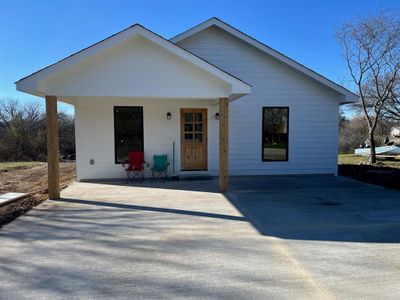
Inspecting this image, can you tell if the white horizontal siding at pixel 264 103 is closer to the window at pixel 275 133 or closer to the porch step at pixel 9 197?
the window at pixel 275 133

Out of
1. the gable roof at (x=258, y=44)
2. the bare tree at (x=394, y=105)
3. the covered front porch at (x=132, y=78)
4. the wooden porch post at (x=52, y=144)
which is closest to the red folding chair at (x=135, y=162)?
the covered front porch at (x=132, y=78)

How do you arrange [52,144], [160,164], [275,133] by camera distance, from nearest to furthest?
1. [52,144]
2. [160,164]
3. [275,133]

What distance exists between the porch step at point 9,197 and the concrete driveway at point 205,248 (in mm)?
825

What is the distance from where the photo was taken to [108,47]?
23.7 ft

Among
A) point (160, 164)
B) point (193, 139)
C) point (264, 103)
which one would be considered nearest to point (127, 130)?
point (160, 164)

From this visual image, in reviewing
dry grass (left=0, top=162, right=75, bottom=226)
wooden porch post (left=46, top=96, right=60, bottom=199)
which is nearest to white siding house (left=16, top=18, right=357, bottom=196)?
dry grass (left=0, top=162, right=75, bottom=226)

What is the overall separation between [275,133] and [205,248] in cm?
743

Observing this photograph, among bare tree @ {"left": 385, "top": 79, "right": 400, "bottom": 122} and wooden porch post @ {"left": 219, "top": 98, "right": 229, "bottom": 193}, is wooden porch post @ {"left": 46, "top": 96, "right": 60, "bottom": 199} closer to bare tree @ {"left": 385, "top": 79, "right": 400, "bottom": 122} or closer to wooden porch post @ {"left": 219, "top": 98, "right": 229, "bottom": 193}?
wooden porch post @ {"left": 219, "top": 98, "right": 229, "bottom": 193}

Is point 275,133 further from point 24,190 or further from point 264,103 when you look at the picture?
point 24,190

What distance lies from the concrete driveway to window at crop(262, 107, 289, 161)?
3.54 m

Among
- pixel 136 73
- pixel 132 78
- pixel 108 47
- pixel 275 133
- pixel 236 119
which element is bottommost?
pixel 275 133

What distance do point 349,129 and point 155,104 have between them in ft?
94.1

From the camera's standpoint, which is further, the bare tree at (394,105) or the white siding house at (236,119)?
the bare tree at (394,105)

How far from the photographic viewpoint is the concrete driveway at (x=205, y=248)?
3285mm
